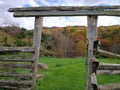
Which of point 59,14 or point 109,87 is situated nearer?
point 109,87

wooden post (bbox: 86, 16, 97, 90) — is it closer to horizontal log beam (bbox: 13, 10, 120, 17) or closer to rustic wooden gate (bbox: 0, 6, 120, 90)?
rustic wooden gate (bbox: 0, 6, 120, 90)

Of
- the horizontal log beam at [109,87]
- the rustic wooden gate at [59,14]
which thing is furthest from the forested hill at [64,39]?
the horizontal log beam at [109,87]

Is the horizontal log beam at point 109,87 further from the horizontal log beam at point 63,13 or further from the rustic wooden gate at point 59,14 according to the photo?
the horizontal log beam at point 63,13

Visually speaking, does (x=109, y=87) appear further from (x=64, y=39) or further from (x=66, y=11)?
(x=64, y=39)

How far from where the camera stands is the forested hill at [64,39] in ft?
126

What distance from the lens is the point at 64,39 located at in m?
51.6

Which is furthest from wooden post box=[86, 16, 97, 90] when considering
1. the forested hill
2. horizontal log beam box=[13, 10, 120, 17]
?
the forested hill

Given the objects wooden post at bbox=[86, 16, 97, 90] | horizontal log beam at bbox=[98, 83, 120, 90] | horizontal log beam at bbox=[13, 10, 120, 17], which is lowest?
horizontal log beam at bbox=[98, 83, 120, 90]

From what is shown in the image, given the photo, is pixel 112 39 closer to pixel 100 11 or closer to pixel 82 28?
pixel 82 28

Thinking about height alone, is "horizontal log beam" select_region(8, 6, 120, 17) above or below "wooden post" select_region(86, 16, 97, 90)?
above

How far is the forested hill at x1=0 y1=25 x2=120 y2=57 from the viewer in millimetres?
38406

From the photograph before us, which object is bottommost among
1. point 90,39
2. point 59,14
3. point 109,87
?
point 109,87

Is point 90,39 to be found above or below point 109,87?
above

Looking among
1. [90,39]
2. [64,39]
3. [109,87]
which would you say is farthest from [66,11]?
[64,39]
